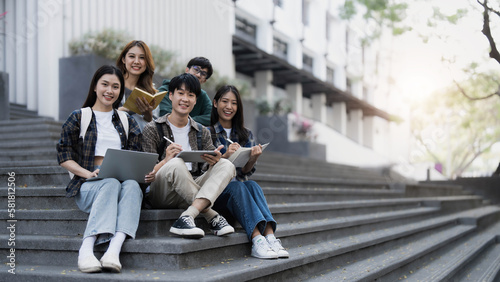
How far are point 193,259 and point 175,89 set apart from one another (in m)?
1.28

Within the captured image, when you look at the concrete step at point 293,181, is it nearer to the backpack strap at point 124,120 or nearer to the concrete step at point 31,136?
the concrete step at point 31,136

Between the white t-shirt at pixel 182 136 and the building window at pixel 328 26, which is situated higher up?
the building window at pixel 328 26

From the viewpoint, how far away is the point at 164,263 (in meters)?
3.26

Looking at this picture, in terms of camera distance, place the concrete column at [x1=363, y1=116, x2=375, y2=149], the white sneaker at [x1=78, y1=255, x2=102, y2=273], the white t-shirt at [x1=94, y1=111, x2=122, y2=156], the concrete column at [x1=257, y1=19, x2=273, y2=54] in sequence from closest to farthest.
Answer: the white sneaker at [x1=78, y1=255, x2=102, y2=273]
the white t-shirt at [x1=94, y1=111, x2=122, y2=156]
the concrete column at [x1=257, y1=19, x2=273, y2=54]
the concrete column at [x1=363, y1=116, x2=375, y2=149]

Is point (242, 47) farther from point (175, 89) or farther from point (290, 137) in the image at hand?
point (175, 89)

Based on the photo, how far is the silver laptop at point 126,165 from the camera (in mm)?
3336

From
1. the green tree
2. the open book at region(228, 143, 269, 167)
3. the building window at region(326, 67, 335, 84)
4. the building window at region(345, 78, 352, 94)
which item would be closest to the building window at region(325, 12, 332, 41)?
the building window at region(326, 67, 335, 84)

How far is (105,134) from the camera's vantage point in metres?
3.72

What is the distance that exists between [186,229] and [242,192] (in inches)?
26.4

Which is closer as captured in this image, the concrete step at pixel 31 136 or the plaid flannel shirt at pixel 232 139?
the plaid flannel shirt at pixel 232 139

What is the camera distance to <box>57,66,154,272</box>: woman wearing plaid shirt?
3.21 metres

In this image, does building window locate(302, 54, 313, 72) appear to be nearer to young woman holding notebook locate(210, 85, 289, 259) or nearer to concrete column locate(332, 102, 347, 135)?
concrete column locate(332, 102, 347, 135)

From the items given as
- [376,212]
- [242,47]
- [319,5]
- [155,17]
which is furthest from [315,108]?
[376,212]

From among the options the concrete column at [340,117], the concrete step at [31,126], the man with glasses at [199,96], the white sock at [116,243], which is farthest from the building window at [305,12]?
the white sock at [116,243]
